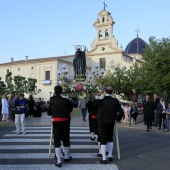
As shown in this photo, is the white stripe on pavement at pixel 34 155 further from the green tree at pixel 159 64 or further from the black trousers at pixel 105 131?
the green tree at pixel 159 64

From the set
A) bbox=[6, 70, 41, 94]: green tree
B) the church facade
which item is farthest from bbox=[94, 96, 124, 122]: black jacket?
the church facade

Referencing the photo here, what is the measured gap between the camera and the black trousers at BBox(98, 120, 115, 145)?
21.7ft

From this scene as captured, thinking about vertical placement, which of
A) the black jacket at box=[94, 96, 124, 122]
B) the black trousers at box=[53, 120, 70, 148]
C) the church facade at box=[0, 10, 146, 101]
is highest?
the church facade at box=[0, 10, 146, 101]

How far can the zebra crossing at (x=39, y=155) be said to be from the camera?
20.2 ft

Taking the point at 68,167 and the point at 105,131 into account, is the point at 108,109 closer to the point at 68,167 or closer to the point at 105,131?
the point at 105,131

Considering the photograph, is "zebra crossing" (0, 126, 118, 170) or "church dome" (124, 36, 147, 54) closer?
"zebra crossing" (0, 126, 118, 170)

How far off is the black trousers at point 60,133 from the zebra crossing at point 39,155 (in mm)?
471

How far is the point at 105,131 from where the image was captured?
21.9ft

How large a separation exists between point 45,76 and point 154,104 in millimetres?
46732

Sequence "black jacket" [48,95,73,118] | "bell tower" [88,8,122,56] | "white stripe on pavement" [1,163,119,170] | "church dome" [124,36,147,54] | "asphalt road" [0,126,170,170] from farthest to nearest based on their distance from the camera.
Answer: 1. "church dome" [124,36,147,54]
2. "bell tower" [88,8,122,56]
3. "black jacket" [48,95,73,118]
4. "asphalt road" [0,126,170,170]
5. "white stripe on pavement" [1,163,119,170]

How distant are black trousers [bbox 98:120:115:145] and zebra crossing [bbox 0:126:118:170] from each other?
53cm

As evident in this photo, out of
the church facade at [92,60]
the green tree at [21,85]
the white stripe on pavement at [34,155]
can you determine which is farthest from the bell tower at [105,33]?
the white stripe on pavement at [34,155]

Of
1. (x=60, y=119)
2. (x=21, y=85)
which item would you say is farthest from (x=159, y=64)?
(x=21, y=85)

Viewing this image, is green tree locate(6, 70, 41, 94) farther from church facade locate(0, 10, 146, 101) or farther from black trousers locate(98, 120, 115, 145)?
black trousers locate(98, 120, 115, 145)
